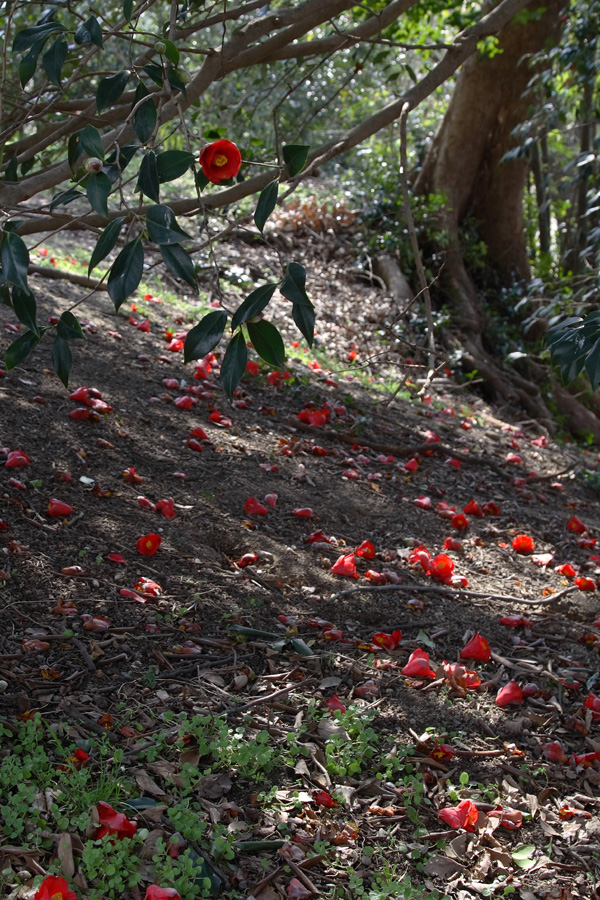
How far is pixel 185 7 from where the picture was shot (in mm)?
2857

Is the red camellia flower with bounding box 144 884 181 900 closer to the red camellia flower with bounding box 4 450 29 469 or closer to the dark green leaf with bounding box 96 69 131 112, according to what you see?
the dark green leaf with bounding box 96 69 131 112

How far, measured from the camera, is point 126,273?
4.53ft

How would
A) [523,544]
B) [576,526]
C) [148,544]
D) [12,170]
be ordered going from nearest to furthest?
A: [12,170]
[148,544]
[523,544]
[576,526]

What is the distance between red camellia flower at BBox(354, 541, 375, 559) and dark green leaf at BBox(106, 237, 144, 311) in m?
1.93

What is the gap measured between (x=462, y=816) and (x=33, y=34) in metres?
2.15

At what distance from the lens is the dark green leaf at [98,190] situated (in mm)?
1461

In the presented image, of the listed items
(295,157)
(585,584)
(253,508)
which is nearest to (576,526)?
(585,584)

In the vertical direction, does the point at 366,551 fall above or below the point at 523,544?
above

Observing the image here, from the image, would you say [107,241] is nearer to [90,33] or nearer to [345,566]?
[90,33]

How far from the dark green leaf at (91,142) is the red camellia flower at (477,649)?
1.89 metres

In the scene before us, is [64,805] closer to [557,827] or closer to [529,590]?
[557,827]

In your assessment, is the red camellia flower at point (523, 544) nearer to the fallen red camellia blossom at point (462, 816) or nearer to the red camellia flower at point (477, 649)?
the red camellia flower at point (477, 649)

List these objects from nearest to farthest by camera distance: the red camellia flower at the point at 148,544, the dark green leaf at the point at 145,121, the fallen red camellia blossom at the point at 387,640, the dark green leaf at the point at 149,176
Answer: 1. the dark green leaf at the point at 149,176
2. the dark green leaf at the point at 145,121
3. the fallen red camellia blossom at the point at 387,640
4. the red camellia flower at the point at 148,544

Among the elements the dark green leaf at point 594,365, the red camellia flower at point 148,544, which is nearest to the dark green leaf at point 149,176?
the dark green leaf at point 594,365
